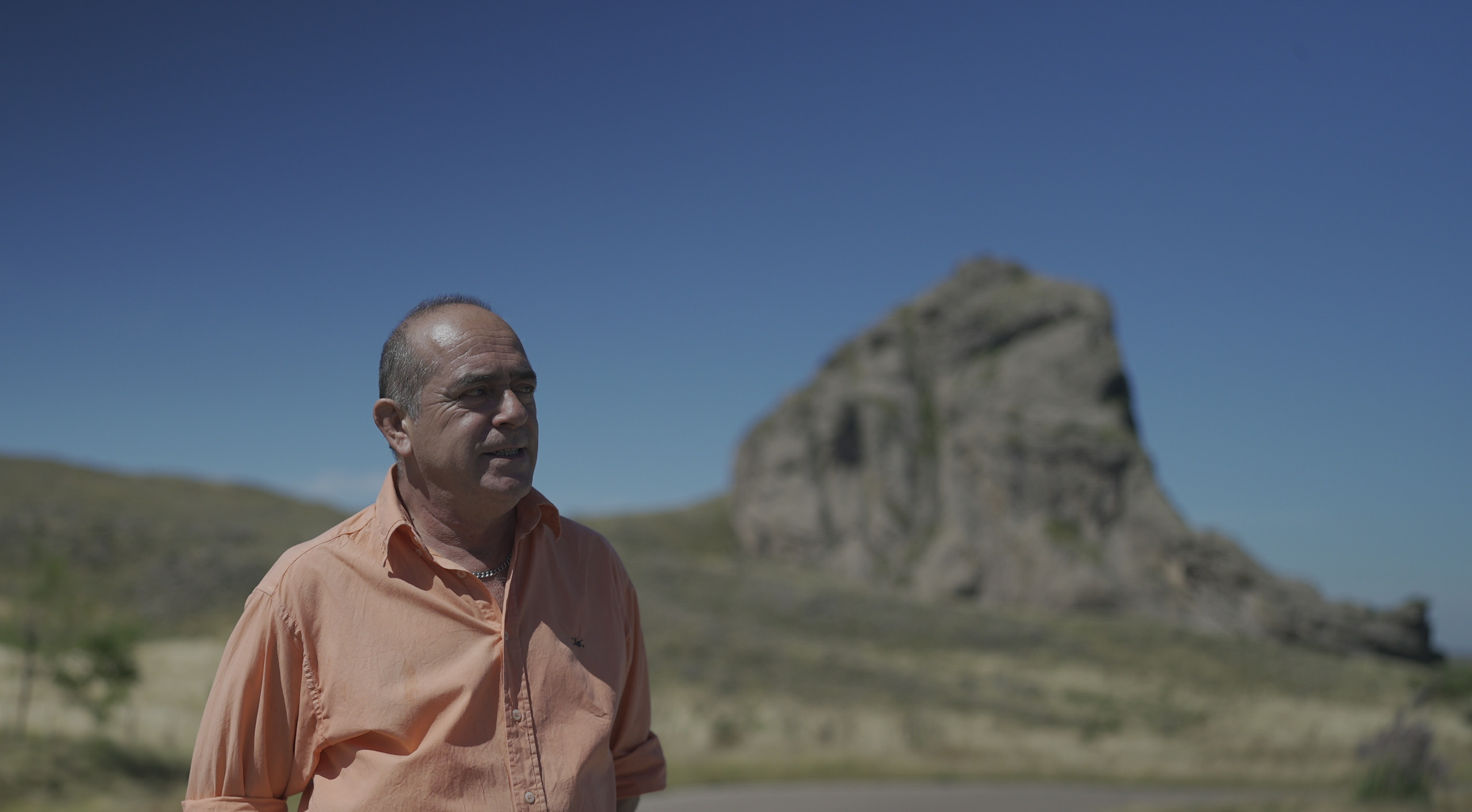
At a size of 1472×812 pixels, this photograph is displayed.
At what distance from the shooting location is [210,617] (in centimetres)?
3181

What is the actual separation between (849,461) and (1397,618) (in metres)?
25.1

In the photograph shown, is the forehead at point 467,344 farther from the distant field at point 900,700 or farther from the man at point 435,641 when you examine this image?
the distant field at point 900,700

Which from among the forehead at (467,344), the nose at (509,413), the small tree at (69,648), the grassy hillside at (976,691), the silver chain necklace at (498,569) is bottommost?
the grassy hillside at (976,691)

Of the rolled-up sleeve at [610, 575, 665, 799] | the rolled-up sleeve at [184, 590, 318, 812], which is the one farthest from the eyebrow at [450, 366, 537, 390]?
the rolled-up sleeve at [610, 575, 665, 799]

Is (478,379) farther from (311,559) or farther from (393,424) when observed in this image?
(311,559)

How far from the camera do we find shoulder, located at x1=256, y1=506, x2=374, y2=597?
2.16 metres

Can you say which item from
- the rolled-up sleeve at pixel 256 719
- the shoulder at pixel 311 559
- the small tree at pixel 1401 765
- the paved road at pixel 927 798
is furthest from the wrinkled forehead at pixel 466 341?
the small tree at pixel 1401 765

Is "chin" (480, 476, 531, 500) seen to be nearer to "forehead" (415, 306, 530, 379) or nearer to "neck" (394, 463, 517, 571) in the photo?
"neck" (394, 463, 517, 571)

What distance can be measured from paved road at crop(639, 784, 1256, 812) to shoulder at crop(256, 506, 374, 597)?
35.6 ft

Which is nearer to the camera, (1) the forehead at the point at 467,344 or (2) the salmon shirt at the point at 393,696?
(2) the salmon shirt at the point at 393,696

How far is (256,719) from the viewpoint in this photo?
2133 millimetres

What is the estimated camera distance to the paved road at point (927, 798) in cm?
1295

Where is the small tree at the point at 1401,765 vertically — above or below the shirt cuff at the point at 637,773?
below

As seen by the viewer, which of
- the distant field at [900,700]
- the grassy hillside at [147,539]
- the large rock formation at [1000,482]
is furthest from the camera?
the large rock formation at [1000,482]
